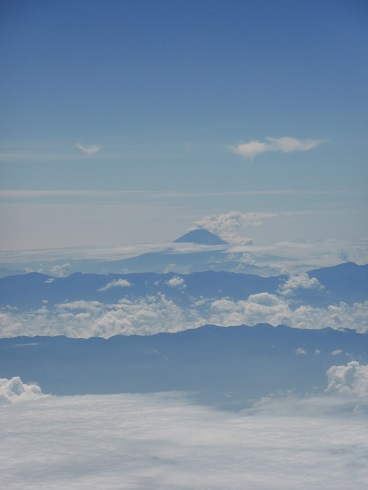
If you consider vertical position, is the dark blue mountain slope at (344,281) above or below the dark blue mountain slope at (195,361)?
above

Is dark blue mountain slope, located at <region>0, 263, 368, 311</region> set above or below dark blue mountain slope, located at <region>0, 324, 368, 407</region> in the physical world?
above

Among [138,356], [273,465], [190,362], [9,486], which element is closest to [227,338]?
[190,362]

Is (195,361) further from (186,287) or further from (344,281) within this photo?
(344,281)

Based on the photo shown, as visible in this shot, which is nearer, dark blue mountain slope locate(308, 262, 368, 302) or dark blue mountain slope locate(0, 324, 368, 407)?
dark blue mountain slope locate(0, 324, 368, 407)

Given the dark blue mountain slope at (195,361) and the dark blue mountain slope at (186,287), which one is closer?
the dark blue mountain slope at (195,361)

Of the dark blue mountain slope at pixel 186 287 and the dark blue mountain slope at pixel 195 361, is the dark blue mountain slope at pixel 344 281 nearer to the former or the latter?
the dark blue mountain slope at pixel 186 287

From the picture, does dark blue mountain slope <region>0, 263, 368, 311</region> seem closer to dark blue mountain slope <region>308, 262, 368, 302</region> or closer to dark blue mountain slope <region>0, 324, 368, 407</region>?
dark blue mountain slope <region>308, 262, 368, 302</region>

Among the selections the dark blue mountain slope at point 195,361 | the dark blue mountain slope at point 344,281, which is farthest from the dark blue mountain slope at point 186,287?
the dark blue mountain slope at point 195,361

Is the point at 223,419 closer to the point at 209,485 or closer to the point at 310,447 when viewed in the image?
the point at 310,447

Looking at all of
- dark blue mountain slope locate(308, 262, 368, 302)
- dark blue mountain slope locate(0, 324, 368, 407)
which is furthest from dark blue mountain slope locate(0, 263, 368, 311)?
dark blue mountain slope locate(0, 324, 368, 407)

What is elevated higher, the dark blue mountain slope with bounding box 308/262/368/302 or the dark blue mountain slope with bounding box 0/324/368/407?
the dark blue mountain slope with bounding box 308/262/368/302

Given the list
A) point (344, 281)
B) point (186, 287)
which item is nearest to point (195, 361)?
point (186, 287)
